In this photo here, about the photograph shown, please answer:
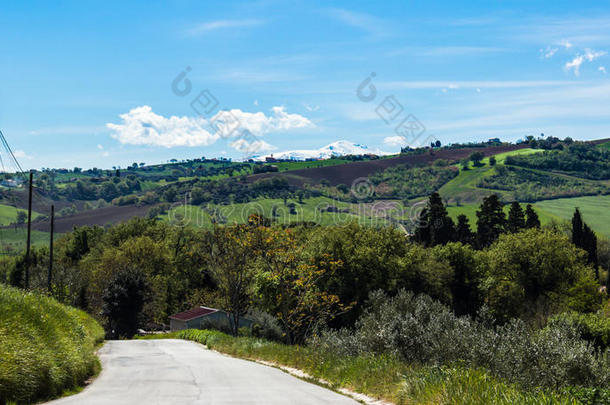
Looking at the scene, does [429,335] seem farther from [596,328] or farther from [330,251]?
[330,251]

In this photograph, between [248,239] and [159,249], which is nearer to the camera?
[248,239]

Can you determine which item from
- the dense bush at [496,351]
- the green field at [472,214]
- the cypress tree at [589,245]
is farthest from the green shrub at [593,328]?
the green field at [472,214]

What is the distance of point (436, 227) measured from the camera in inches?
3821

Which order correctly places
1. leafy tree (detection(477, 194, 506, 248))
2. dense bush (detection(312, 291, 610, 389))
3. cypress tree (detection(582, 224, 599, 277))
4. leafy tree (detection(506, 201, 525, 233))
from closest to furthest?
dense bush (detection(312, 291, 610, 389)), cypress tree (detection(582, 224, 599, 277)), leafy tree (detection(506, 201, 525, 233)), leafy tree (detection(477, 194, 506, 248))

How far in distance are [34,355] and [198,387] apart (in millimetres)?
4198

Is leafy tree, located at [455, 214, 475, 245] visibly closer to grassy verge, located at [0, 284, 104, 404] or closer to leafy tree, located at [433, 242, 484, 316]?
leafy tree, located at [433, 242, 484, 316]

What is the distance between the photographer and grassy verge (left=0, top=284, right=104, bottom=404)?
39.2 ft

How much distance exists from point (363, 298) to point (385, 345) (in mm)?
40202

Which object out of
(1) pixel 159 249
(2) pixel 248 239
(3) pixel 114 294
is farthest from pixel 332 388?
(1) pixel 159 249

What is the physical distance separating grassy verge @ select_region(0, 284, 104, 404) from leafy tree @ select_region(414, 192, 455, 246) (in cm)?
8374

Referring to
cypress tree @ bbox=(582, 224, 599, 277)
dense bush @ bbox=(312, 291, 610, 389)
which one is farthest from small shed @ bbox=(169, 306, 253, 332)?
cypress tree @ bbox=(582, 224, 599, 277)

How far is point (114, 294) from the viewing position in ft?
214

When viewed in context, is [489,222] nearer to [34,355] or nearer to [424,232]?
[424,232]

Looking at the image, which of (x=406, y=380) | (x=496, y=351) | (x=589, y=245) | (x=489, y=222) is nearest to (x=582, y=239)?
(x=589, y=245)
